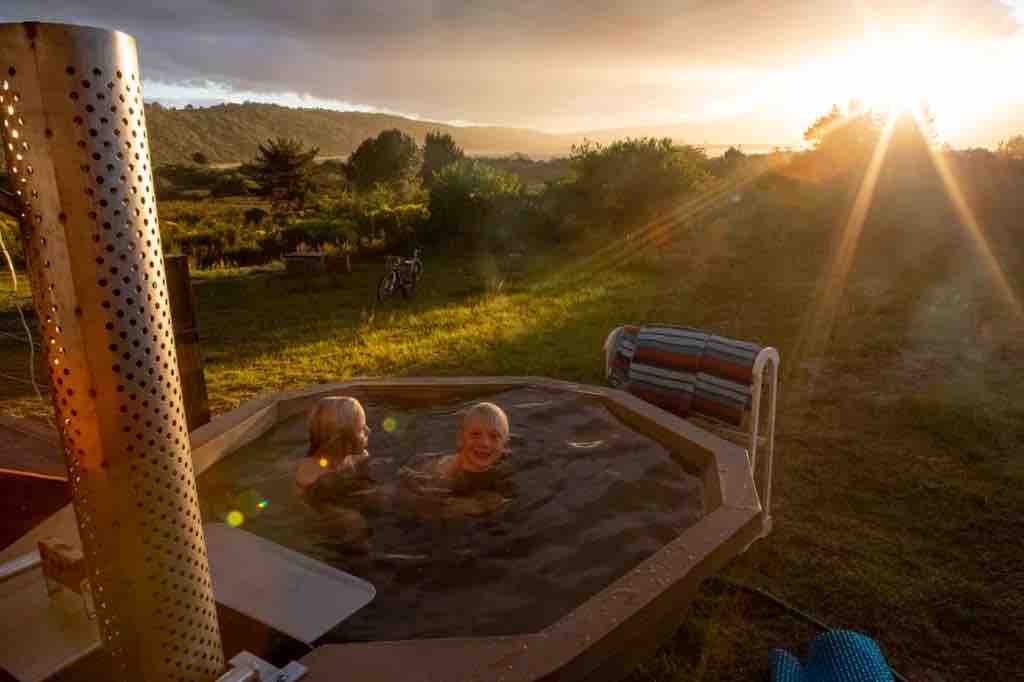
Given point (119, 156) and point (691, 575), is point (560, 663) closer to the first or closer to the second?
point (691, 575)

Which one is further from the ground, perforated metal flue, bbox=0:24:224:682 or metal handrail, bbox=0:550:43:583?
perforated metal flue, bbox=0:24:224:682

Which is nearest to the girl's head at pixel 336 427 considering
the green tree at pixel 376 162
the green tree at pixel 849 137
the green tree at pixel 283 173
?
the green tree at pixel 849 137

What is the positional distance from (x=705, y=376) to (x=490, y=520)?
68.5 inches

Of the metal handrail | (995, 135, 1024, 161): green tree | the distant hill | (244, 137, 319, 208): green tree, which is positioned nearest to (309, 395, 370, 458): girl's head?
the metal handrail

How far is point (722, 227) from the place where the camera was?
1800 cm

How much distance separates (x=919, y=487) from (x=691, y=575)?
333 cm

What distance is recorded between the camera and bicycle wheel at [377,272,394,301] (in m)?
13.1

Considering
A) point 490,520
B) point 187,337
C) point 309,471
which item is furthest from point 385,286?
point 490,520

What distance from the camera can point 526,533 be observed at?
393cm

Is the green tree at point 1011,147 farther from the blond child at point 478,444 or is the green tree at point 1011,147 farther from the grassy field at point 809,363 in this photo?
the blond child at point 478,444

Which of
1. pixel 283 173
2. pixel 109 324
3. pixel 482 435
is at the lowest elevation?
pixel 482 435

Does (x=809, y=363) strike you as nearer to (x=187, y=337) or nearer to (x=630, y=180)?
(x=187, y=337)

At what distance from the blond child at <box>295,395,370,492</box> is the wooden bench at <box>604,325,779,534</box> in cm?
205

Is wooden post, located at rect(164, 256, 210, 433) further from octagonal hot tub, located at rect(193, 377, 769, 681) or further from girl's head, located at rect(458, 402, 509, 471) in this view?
girl's head, located at rect(458, 402, 509, 471)
